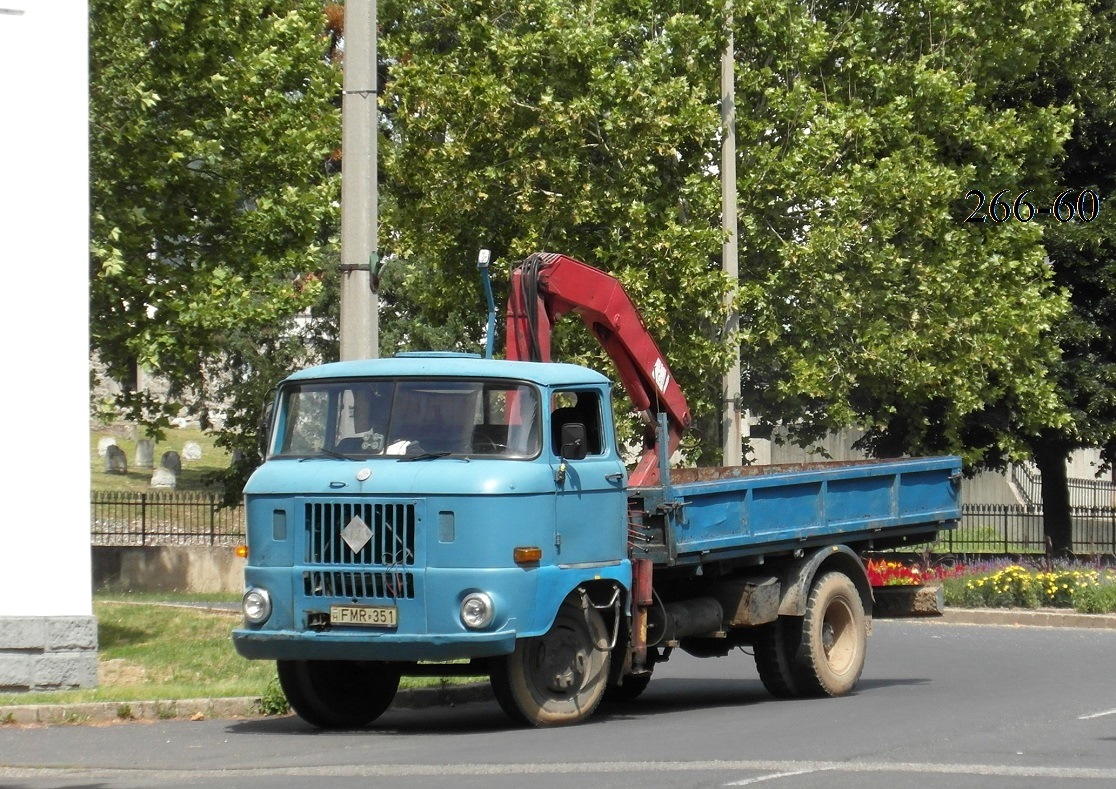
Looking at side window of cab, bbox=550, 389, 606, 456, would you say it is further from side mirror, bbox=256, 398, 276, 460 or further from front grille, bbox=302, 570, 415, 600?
side mirror, bbox=256, 398, 276, 460

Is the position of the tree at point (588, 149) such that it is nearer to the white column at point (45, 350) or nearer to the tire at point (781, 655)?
the tire at point (781, 655)

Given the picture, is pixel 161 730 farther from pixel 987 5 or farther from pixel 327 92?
pixel 987 5

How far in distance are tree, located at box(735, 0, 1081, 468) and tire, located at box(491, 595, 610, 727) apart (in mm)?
14758

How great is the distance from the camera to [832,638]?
1522 centimetres

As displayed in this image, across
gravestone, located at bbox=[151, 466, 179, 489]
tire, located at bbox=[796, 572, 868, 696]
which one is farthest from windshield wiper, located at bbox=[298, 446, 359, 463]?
gravestone, located at bbox=[151, 466, 179, 489]

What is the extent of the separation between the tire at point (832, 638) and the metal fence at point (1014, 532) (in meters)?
18.9

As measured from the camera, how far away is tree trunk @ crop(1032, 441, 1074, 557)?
34.4 meters

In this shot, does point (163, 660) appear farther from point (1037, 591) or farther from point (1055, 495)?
point (1055, 495)

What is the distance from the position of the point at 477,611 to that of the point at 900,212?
18333 millimetres

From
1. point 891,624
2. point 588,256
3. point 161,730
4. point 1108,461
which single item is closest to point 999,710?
point 161,730

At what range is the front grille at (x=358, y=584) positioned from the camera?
11.9 m

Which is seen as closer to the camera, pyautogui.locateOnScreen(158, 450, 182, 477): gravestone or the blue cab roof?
the blue cab roof
